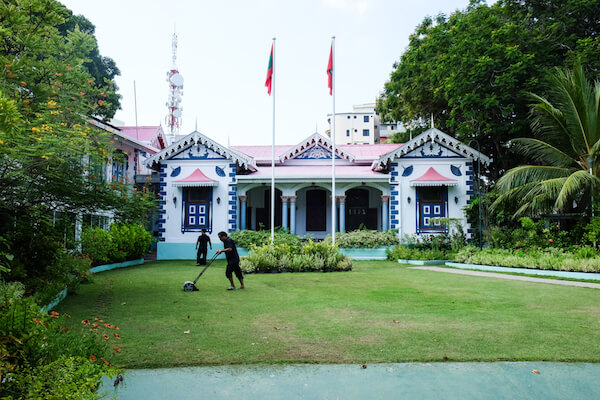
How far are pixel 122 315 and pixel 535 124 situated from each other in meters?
16.0

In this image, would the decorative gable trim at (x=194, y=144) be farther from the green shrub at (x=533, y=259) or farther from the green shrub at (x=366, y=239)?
the green shrub at (x=533, y=259)

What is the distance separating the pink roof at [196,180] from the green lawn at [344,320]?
9.14 metres

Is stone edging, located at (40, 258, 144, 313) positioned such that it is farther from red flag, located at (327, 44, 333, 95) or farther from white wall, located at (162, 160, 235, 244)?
red flag, located at (327, 44, 333, 95)

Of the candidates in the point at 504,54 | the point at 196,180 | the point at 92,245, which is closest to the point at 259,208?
the point at 196,180

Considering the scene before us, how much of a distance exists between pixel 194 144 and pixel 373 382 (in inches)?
731

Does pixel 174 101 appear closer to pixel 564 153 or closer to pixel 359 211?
pixel 359 211

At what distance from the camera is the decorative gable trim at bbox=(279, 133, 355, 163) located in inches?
928

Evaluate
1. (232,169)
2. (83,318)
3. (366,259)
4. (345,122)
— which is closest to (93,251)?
(83,318)

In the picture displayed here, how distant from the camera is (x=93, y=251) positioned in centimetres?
1289

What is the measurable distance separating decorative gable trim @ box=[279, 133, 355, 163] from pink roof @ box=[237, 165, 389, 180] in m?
0.52

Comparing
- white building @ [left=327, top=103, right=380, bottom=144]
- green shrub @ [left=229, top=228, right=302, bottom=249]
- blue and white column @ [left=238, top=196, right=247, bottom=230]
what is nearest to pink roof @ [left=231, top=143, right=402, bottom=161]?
blue and white column @ [left=238, top=196, right=247, bottom=230]

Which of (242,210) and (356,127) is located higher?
(356,127)

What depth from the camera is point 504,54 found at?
17562 millimetres

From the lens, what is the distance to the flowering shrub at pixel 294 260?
577 inches
